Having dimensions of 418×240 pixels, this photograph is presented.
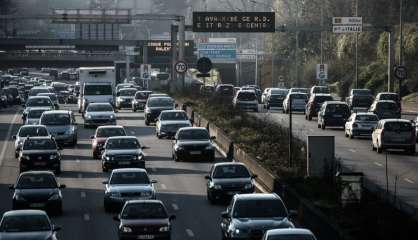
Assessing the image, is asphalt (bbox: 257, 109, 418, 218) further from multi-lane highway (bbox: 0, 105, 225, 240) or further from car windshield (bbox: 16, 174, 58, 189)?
car windshield (bbox: 16, 174, 58, 189)

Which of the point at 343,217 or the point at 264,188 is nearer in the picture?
the point at 343,217

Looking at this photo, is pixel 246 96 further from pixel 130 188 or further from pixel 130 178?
pixel 130 188

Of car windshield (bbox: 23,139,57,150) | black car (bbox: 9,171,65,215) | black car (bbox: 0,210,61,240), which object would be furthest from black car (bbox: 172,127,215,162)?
black car (bbox: 0,210,61,240)

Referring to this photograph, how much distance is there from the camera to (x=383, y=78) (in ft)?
349

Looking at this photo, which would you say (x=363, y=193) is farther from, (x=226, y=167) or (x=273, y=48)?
(x=273, y=48)

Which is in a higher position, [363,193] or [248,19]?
[248,19]

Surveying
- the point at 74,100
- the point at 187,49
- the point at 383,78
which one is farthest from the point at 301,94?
the point at 187,49

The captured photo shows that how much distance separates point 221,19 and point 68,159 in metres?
32.0

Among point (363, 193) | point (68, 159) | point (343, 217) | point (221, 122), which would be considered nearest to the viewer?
point (343, 217)

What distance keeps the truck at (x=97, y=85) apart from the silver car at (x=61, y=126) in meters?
19.6

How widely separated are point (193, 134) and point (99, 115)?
17.5m

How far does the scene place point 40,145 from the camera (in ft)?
162

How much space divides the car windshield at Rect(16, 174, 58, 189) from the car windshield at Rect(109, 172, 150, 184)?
1.72 m

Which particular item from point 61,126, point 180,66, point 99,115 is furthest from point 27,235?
point 180,66
